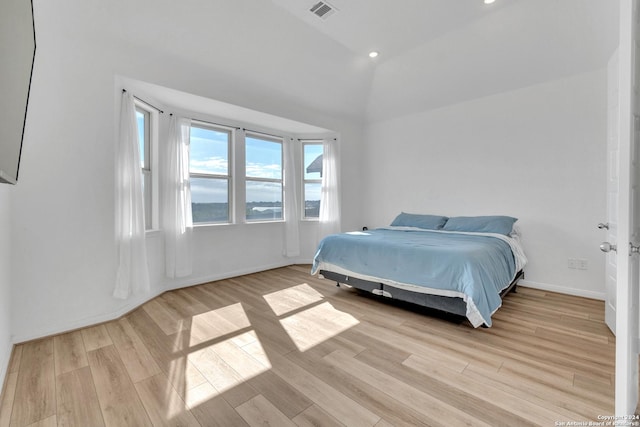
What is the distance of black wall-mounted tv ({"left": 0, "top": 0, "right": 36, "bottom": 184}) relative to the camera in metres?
0.89

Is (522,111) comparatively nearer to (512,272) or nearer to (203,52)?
(512,272)

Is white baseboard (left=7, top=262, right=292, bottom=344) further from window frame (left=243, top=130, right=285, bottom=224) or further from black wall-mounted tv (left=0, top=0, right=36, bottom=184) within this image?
black wall-mounted tv (left=0, top=0, right=36, bottom=184)

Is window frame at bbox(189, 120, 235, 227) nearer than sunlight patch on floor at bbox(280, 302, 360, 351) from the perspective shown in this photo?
No

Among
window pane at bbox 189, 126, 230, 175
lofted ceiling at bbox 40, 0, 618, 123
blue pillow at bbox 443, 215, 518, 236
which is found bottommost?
blue pillow at bbox 443, 215, 518, 236

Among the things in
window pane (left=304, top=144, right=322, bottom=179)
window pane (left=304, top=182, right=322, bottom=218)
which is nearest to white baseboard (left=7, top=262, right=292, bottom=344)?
window pane (left=304, top=182, right=322, bottom=218)

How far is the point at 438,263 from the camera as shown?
2439 mm

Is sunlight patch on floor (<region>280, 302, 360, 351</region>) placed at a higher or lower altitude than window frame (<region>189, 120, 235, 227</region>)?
lower

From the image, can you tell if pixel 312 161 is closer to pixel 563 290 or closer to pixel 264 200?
pixel 264 200

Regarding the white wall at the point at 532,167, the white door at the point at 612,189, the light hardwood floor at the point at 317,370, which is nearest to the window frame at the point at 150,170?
the light hardwood floor at the point at 317,370

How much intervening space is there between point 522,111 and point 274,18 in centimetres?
330

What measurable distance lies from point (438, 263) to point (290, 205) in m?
2.84

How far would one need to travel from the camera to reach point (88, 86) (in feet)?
8.06

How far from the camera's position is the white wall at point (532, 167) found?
3.15m

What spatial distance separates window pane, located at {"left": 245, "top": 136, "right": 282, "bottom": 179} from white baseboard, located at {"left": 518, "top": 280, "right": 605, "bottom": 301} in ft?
13.0
